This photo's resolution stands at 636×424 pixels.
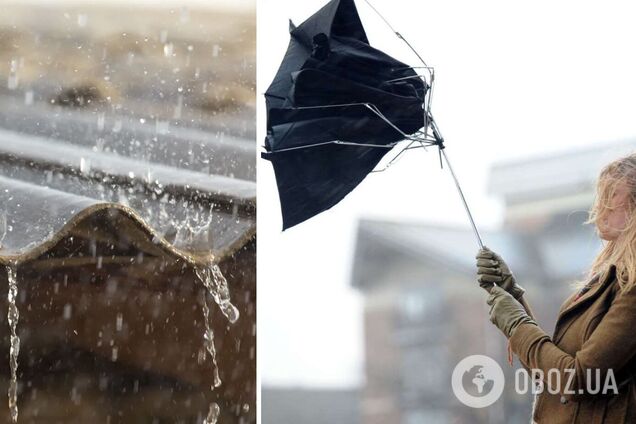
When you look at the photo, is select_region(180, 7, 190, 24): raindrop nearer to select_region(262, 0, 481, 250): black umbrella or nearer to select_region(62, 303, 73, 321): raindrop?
select_region(262, 0, 481, 250): black umbrella

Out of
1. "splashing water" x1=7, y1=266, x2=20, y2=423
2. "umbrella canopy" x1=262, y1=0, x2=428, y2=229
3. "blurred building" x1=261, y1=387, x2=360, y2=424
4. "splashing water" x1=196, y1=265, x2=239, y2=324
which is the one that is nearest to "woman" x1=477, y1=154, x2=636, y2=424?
"umbrella canopy" x1=262, y1=0, x2=428, y2=229

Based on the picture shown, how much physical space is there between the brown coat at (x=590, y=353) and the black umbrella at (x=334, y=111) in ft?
1.04

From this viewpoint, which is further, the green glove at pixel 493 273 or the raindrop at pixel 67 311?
the raindrop at pixel 67 311

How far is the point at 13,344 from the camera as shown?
1.99 metres

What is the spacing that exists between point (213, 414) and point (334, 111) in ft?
3.12

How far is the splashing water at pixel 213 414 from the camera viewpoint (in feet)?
8.06

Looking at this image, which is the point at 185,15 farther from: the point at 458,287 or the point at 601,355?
the point at 458,287

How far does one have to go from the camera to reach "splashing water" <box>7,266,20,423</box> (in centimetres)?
186

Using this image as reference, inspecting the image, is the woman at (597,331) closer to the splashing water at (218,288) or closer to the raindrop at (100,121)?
the splashing water at (218,288)

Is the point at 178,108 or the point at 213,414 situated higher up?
the point at 178,108

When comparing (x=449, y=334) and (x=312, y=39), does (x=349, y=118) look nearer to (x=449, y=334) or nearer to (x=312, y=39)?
(x=312, y=39)

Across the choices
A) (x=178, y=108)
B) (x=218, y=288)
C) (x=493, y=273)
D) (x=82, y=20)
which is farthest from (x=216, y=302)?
(x=493, y=273)

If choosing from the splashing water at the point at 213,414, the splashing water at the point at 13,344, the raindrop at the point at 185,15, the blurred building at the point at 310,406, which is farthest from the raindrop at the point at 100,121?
the blurred building at the point at 310,406

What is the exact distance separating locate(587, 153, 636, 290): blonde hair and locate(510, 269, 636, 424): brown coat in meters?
0.03
